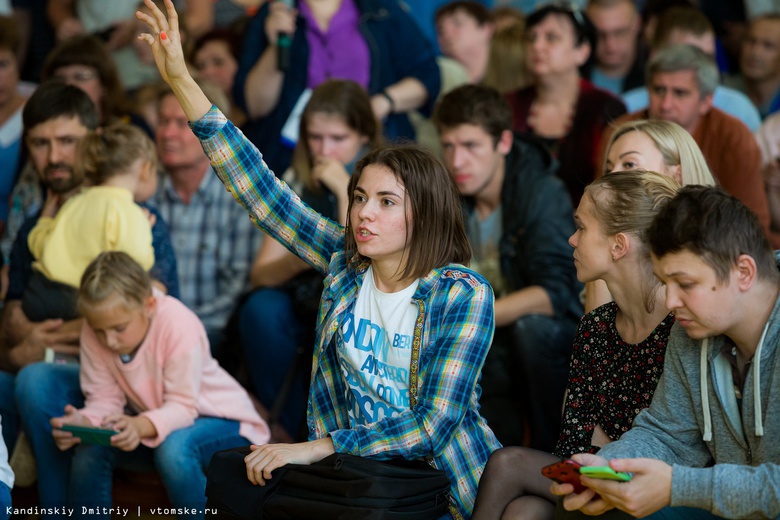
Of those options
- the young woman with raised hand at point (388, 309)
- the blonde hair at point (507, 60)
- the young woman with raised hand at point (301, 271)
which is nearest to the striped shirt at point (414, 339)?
the young woman with raised hand at point (388, 309)

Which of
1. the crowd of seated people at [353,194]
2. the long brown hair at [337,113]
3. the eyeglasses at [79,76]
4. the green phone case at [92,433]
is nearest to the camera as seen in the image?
the crowd of seated people at [353,194]

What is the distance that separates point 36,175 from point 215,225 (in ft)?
2.20

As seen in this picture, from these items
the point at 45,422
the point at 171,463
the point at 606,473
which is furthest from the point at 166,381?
the point at 606,473

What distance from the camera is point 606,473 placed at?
6.18ft

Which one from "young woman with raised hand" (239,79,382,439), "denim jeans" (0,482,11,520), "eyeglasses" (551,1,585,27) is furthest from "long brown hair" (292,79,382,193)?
"denim jeans" (0,482,11,520)

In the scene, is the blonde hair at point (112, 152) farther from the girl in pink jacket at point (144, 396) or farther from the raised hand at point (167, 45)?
the raised hand at point (167, 45)

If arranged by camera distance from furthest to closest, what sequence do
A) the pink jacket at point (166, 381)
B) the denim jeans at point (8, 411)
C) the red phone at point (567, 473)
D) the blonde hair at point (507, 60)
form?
the blonde hair at point (507, 60) → the denim jeans at point (8, 411) → the pink jacket at point (166, 381) → the red phone at point (567, 473)

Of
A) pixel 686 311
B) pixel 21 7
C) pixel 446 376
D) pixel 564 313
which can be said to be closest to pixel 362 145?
pixel 564 313

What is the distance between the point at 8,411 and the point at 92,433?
618mm

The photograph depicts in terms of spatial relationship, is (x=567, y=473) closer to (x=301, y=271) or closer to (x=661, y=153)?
(x=661, y=153)

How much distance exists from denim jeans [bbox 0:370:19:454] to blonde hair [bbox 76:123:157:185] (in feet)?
2.35

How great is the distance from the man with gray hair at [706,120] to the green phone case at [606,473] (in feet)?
6.10

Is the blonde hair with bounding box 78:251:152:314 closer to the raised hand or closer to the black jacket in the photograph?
the raised hand

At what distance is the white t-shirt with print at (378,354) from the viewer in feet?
7.66
